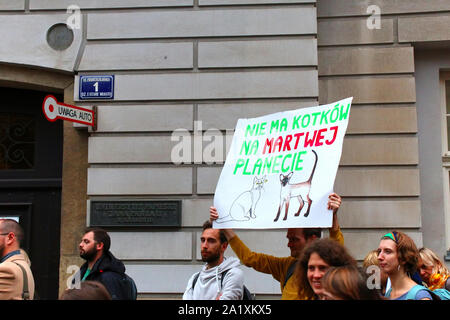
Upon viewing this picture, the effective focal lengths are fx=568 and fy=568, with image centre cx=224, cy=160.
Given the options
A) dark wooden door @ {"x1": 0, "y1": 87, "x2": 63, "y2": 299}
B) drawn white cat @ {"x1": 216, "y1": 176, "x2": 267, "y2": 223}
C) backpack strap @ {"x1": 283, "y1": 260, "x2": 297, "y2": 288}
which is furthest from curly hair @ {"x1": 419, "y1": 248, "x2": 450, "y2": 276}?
dark wooden door @ {"x1": 0, "y1": 87, "x2": 63, "y2": 299}

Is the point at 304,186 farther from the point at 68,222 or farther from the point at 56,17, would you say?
the point at 56,17

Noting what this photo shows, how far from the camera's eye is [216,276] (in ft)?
14.6

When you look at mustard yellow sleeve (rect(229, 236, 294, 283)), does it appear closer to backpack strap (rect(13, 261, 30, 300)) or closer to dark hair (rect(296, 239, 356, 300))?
dark hair (rect(296, 239, 356, 300))

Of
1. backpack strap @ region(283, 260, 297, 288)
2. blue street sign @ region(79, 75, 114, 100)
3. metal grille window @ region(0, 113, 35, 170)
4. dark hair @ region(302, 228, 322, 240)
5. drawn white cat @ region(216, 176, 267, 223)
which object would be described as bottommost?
backpack strap @ region(283, 260, 297, 288)

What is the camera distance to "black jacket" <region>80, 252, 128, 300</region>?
4797 millimetres

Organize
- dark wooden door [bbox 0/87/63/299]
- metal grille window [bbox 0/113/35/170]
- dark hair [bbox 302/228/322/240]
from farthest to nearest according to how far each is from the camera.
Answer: metal grille window [bbox 0/113/35/170], dark wooden door [bbox 0/87/63/299], dark hair [bbox 302/228/322/240]

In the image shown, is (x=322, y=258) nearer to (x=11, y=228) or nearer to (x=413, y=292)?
(x=413, y=292)

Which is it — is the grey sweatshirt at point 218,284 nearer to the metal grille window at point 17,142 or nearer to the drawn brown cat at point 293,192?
the drawn brown cat at point 293,192

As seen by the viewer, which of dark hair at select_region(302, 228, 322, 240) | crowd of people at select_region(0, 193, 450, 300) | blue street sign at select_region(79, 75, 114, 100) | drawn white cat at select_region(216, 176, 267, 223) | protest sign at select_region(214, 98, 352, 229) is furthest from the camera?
blue street sign at select_region(79, 75, 114, 100)

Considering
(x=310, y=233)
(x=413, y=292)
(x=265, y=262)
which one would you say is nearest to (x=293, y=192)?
(x=310, y=233)

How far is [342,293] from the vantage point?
2.68 m

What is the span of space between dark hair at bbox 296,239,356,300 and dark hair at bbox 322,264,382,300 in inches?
17.3
